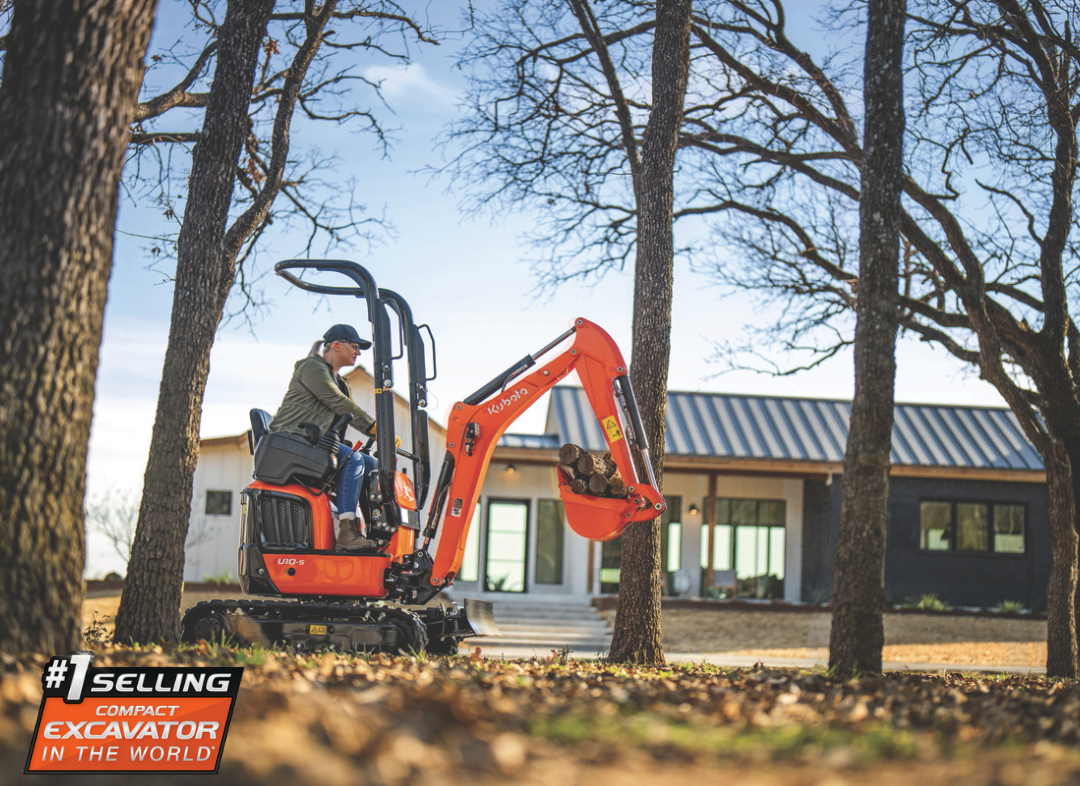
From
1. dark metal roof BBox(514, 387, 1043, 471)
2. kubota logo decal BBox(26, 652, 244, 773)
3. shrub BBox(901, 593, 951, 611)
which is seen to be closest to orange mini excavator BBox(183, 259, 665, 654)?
kubota logo decal BBox(26, 652, 244, 773)

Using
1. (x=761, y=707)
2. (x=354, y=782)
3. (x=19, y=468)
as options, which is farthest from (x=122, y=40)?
(x=761, y=707)

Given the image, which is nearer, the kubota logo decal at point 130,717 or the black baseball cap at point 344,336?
the kubota logo decal at point 130,717

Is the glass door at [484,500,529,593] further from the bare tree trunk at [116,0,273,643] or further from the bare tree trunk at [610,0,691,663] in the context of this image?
the bare tree trunk at [116,0,273,643]

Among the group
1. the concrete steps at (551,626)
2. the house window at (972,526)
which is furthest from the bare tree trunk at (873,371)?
the house window at (972,526)

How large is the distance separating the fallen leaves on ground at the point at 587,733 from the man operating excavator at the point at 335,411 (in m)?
2.72

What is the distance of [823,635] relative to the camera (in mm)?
18031

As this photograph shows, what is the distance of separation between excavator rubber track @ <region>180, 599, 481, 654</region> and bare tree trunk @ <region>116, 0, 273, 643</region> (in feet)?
1.07

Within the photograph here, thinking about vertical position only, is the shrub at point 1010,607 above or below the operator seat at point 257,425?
below

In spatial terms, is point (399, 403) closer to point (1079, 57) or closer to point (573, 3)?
point (573, 3)

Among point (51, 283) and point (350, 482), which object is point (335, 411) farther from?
point (51, 283)

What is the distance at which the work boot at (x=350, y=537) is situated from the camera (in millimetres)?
7520

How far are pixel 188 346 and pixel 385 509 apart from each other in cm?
225

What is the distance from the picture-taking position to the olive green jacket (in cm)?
754

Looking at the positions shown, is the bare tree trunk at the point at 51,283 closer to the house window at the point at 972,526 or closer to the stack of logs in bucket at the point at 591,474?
the stack of logs in bucket at the point at 591,474
